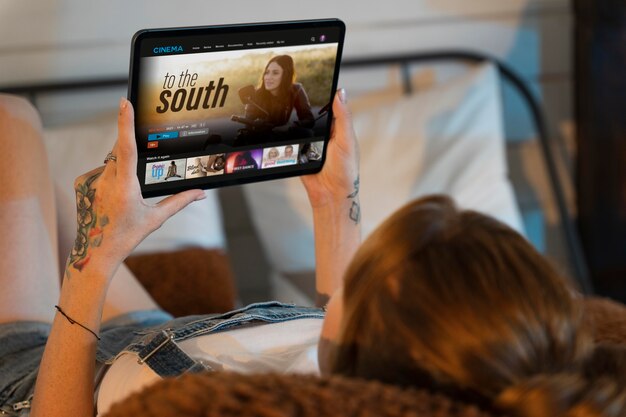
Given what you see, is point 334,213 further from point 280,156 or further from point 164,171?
point 164,171

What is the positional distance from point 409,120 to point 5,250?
1032mm

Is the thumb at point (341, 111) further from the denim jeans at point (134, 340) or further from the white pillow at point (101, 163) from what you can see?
the white pillow at point (101, 163)

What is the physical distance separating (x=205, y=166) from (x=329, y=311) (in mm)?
363

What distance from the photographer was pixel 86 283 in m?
1.05

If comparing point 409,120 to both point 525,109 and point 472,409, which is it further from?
Result: point 472,409

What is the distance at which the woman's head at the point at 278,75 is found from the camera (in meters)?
Answer: 1.15

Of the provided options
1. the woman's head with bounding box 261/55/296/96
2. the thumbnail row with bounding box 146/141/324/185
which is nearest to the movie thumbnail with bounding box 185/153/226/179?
the thumbnail row with bounding box 146/141/324/185

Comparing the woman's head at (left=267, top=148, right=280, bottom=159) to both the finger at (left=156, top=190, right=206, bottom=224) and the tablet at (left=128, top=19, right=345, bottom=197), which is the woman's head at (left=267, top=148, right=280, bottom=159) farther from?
the finger at (left=156, top=190, right=206, bottom=224)

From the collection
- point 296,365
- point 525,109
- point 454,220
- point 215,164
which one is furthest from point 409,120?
point 454,220

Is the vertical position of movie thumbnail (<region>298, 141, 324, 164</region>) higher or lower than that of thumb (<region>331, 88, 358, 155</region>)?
lower

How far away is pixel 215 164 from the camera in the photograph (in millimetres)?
1166

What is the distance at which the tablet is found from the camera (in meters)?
1.07

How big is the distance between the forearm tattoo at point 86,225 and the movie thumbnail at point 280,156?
10.0 inches

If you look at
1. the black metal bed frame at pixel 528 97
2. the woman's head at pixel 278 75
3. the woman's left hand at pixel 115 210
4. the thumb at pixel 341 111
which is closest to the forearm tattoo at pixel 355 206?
the thumb at pixel 341 111
